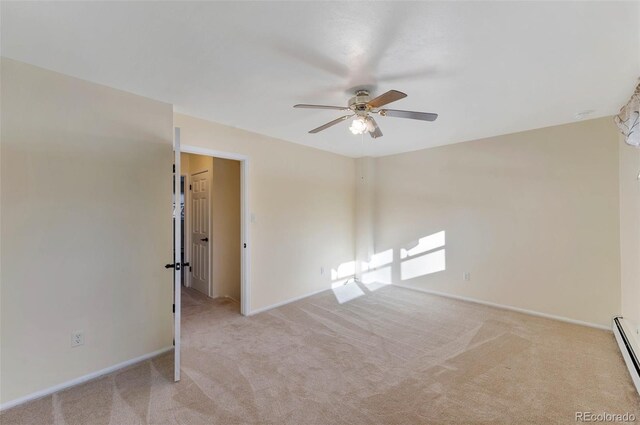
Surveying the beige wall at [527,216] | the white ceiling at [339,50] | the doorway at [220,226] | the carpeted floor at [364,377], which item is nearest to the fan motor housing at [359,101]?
the white ceiling at [339,50]

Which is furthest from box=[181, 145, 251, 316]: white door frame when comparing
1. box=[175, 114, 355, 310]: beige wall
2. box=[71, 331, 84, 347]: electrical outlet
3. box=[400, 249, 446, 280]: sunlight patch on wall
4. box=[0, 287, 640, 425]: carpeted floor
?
box=[400, 249, 446, 280]: sunlight patch on wall

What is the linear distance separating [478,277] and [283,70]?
3.88 metres

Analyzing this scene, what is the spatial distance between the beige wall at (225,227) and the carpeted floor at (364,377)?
950 millimetres

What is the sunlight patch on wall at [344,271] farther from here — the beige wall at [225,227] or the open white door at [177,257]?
the open white door at [177,257]

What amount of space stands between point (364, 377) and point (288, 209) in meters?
2.49

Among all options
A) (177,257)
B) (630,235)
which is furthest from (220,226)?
(630,235)

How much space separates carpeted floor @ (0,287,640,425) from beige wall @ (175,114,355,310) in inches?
31.6

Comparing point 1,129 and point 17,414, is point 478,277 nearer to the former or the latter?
point 17,414

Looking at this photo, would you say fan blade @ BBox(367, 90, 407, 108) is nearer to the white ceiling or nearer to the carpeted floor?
the white ceiling

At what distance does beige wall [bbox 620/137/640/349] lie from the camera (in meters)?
2.69

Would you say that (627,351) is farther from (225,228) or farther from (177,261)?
(225,228)

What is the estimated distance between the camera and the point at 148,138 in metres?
2.58

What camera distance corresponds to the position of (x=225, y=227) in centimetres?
436

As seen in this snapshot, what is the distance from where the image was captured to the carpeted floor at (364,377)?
184 centimetres
